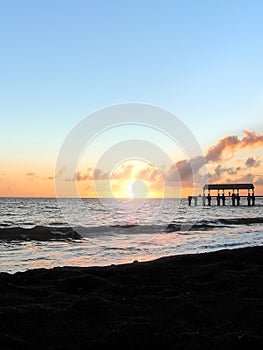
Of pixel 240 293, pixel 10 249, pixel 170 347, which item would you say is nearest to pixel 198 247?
pixel 10 249

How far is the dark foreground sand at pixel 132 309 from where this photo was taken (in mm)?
4844

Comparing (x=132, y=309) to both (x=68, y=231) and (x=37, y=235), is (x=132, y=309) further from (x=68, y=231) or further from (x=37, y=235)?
(x=68, y=231)

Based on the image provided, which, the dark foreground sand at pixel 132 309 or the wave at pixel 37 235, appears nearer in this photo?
the dark foreground sand at pixel 132 309

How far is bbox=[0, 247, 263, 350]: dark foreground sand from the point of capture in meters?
4.84

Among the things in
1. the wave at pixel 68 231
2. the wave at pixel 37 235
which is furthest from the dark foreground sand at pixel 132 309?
the wave at pixel 68 231

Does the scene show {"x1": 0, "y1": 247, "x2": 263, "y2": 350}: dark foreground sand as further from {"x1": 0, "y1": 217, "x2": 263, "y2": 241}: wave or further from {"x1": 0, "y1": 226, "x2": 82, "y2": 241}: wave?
{"x1": 0, "y1": 217, "x2": 263, "y2": 241}: wave

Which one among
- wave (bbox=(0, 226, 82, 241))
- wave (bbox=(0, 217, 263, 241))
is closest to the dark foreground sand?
wave (bbox=(0, 226, 82, 241))

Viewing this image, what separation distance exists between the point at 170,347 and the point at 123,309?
5.22ft

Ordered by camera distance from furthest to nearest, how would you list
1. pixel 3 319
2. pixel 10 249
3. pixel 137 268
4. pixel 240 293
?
pixel 10 249 < pixel 137 268 < pixel 240 293 < pixel 3 319

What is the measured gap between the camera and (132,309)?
20.3ft

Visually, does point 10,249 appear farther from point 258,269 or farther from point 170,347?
point 170,347

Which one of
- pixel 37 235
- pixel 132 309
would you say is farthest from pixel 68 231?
pixel 132 309

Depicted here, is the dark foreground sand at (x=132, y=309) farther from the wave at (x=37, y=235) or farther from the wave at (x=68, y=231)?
the wave at (x=68, y=231)

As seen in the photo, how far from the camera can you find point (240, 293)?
7.08 metres
